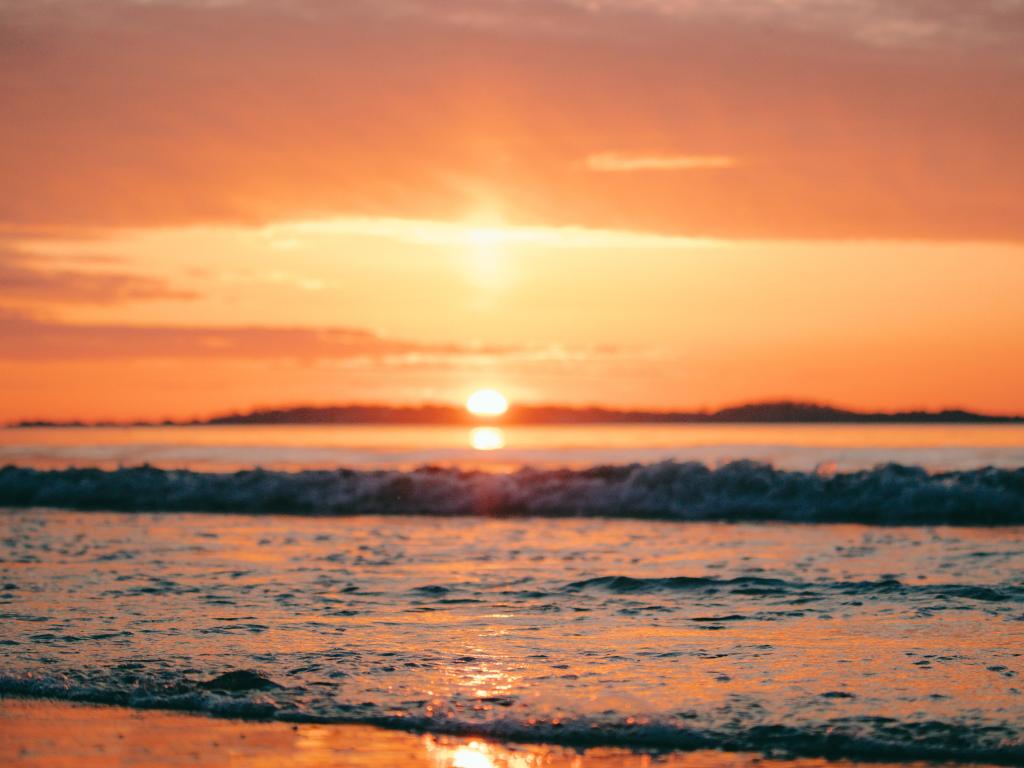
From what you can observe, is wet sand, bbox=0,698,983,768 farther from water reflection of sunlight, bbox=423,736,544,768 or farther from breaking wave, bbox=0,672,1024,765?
breaking wave, bbox=0,672,1024,765

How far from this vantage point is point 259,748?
27.0ft

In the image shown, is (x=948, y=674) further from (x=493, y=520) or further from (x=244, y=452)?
(x=244, y=452)

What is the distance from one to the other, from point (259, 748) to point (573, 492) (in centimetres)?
2030

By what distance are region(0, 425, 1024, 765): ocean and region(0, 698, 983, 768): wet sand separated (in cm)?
24

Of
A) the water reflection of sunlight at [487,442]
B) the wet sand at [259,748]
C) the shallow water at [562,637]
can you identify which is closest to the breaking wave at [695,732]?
the shallow water at [562,637]

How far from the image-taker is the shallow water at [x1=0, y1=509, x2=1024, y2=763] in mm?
8648

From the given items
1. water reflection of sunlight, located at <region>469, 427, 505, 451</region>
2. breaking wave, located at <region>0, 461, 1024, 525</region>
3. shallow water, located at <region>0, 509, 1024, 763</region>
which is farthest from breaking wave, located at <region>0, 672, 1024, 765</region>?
water reflection of sunlight, located at <region>469, 427, 505, 451</region>

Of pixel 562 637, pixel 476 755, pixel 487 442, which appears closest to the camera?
pixel 476 755

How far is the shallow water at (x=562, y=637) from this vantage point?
28.4 ft

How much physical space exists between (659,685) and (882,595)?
554 centimetres

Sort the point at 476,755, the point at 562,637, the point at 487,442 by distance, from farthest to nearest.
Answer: the point at 487,442, the point at 562,637, the point at 476,755

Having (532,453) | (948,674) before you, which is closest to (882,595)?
(948,674)

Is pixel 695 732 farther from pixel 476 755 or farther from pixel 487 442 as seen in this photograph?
pixel 487 442

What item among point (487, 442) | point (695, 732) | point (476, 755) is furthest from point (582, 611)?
point (487, 442)
